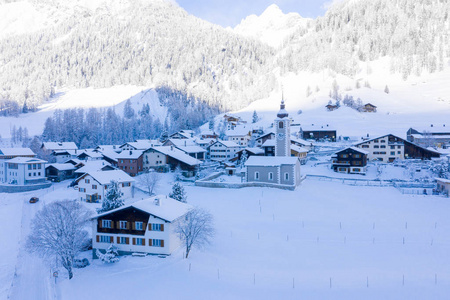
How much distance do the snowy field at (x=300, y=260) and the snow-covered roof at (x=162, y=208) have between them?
3.38 meters

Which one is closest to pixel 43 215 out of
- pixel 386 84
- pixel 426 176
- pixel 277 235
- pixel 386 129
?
pixel 277 235

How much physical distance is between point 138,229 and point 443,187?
41692 mm

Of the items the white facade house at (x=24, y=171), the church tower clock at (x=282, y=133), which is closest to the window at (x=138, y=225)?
the church tower clock at (x=282, y=133)

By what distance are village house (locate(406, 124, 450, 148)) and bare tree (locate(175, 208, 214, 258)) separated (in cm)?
6647

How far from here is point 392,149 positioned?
6606cm

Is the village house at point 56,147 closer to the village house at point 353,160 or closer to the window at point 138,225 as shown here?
the window at point 138,225

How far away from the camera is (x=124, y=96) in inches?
7175

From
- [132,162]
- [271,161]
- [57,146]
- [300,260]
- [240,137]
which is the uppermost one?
[240,137]

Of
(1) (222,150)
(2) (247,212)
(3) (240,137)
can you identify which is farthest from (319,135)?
(2) (247,212)

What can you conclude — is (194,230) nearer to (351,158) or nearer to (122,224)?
(122,224)

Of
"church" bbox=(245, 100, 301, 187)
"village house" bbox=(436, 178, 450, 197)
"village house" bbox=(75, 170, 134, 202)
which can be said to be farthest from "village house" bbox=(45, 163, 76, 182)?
"village house" bbox=(436, 178, 450, 197)

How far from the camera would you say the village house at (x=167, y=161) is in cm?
6431

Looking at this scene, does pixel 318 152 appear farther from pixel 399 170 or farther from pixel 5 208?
pixel 5 208

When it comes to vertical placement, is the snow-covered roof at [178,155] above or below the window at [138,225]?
above
